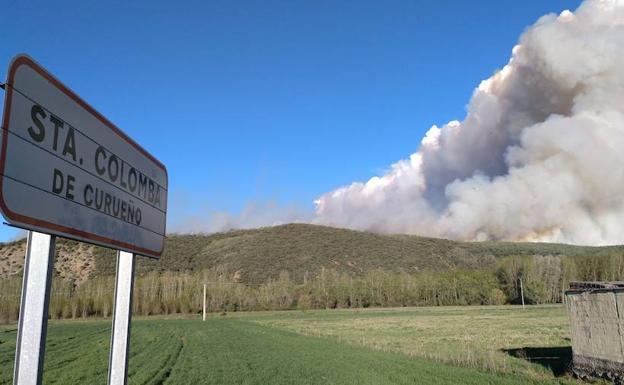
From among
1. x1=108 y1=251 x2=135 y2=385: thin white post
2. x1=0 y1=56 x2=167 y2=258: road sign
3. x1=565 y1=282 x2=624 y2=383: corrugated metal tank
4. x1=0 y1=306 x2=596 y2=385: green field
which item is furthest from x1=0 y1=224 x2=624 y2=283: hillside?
x1=0 y1=56 x2=167 y2=258: road sign

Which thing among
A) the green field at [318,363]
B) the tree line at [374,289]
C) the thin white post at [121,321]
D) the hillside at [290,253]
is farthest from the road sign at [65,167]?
the hillside at [290,253]

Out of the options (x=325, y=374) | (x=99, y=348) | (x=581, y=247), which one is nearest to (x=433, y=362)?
(x=325, y=374)

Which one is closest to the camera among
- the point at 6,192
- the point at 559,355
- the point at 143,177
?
the point at 6,192

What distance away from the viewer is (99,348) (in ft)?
90.0

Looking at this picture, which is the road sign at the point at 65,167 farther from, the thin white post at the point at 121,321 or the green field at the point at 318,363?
the green field at the point at 318,363

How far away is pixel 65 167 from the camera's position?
314 cm

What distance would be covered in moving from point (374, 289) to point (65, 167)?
12094 centimetres

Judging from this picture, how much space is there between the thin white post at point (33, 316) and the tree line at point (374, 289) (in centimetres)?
10685

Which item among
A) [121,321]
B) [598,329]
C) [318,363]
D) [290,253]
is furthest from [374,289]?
[121,321]

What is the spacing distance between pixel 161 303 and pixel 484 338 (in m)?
86.5

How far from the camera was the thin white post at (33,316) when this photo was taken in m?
2.81

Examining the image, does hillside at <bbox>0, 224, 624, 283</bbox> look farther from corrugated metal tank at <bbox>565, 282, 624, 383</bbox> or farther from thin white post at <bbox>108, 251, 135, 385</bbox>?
thin white post at <bbox>108, 251, 135, 385</bbox>

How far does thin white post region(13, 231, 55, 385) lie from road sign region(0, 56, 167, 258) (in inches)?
7.4

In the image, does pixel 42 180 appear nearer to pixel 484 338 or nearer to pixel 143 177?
pixel 143 177
